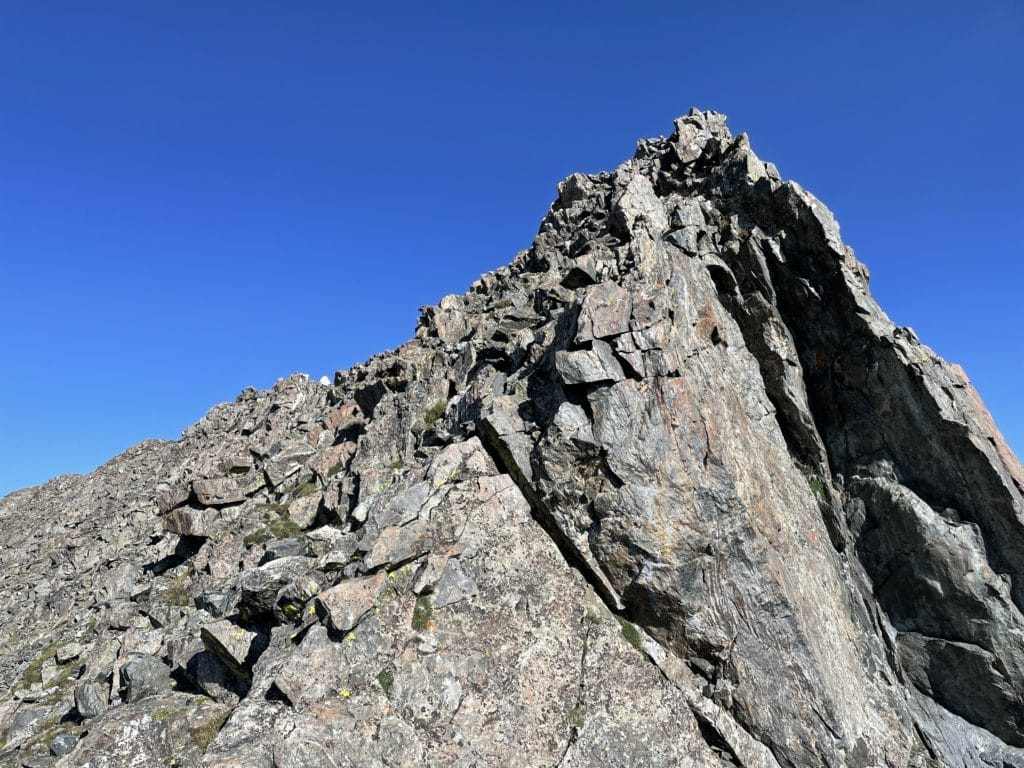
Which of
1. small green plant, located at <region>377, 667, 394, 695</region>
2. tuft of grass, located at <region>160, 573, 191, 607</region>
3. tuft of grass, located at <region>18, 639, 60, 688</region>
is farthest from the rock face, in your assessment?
tuft of grass, located at <region>160, 573, 191, 607</region>

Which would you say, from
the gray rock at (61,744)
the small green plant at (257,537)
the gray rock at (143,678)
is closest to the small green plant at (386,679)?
the gray rock at (143,678)

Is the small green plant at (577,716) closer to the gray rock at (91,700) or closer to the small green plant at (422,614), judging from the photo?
the small green plant at (422,614)

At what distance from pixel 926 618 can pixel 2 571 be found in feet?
218

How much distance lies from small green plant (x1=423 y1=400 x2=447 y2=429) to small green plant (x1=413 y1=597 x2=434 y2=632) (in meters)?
13.5

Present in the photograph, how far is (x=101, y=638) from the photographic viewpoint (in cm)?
2795

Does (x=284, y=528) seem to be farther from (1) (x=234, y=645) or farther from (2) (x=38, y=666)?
(2) (x=38, y=666)

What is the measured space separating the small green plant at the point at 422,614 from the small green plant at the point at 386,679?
55.0 inches

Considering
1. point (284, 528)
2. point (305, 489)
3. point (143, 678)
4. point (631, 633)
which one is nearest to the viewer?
point (631, 633)

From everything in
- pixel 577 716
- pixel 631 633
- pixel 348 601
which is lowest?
pixel 577 716

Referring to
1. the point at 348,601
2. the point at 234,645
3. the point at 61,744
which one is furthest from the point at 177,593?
the point at 348,601

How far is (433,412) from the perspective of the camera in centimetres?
3155

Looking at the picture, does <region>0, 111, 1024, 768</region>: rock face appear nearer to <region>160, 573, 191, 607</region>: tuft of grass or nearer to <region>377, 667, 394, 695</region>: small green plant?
<region>377, 667, 394, 695</region>: small green plant

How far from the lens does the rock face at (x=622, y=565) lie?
55.4ft

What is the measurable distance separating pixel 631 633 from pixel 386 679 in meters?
7.91
